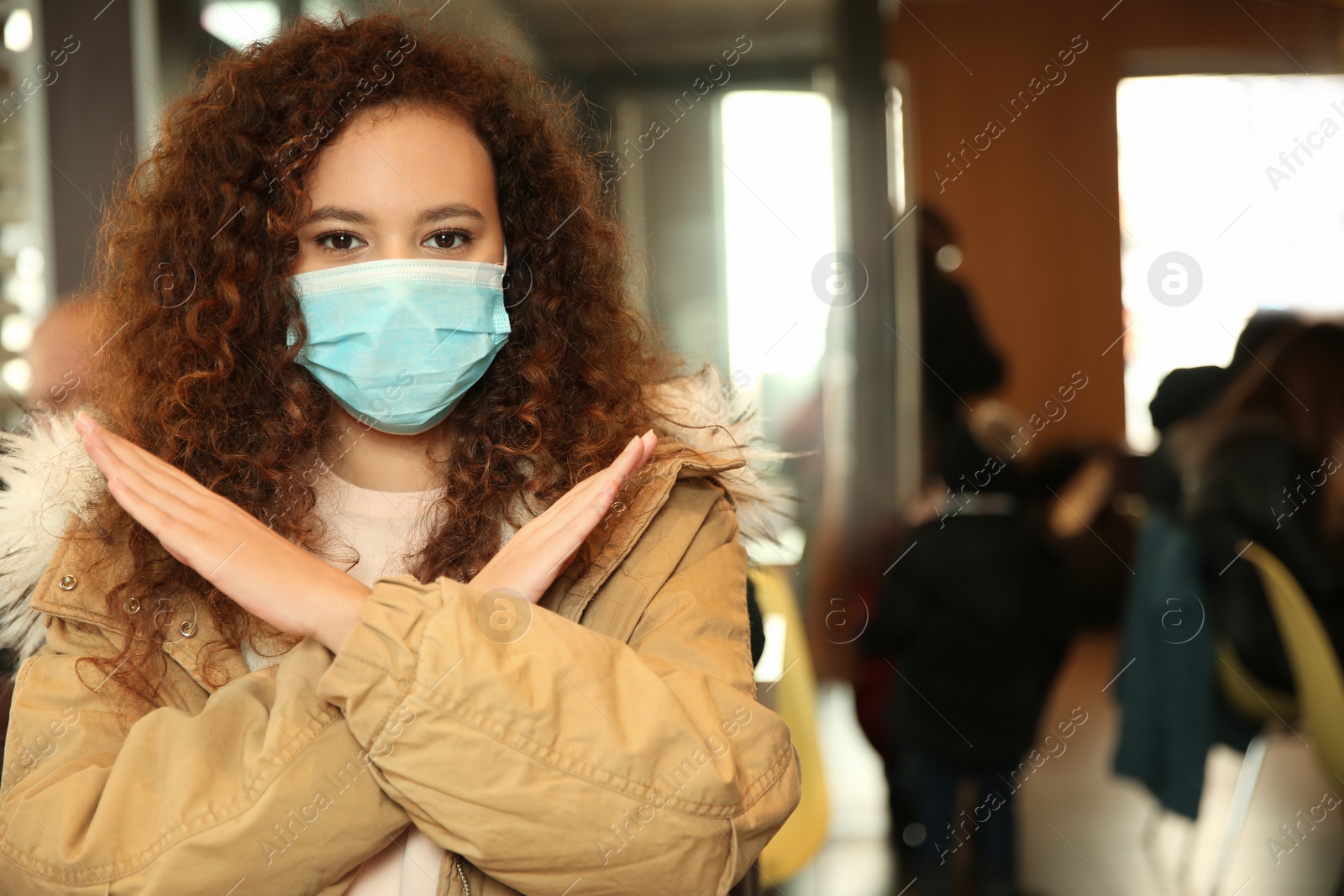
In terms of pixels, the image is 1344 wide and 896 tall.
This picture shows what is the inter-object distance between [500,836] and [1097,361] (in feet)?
7.49

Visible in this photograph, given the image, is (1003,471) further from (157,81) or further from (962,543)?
(157,81)

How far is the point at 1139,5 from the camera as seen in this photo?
275 cm

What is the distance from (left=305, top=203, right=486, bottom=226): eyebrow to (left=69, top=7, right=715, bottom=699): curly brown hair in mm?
26

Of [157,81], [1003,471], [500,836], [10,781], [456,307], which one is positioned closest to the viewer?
[500,836]

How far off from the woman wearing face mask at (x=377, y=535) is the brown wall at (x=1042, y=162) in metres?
1.46

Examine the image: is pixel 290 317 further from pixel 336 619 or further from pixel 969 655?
pixel 969 655

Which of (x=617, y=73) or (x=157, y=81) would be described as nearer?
(x=157, y=81)

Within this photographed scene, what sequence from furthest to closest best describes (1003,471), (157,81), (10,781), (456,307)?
(1003,471) → (157,81) → (456,307) → (10,781)

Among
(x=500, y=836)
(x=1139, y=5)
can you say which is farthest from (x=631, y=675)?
(x=1139, y=5)

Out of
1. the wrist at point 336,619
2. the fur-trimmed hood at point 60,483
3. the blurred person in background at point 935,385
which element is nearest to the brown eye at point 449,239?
the fur-trimmed hood at point 60,483

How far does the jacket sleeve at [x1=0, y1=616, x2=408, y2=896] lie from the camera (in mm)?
867

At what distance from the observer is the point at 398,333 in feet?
3.78

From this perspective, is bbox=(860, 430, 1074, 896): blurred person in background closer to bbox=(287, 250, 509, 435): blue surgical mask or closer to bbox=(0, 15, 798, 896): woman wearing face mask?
bbox=(0, 15, 798, 896): woman wearing face mask

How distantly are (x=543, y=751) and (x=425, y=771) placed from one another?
0.09 metres
